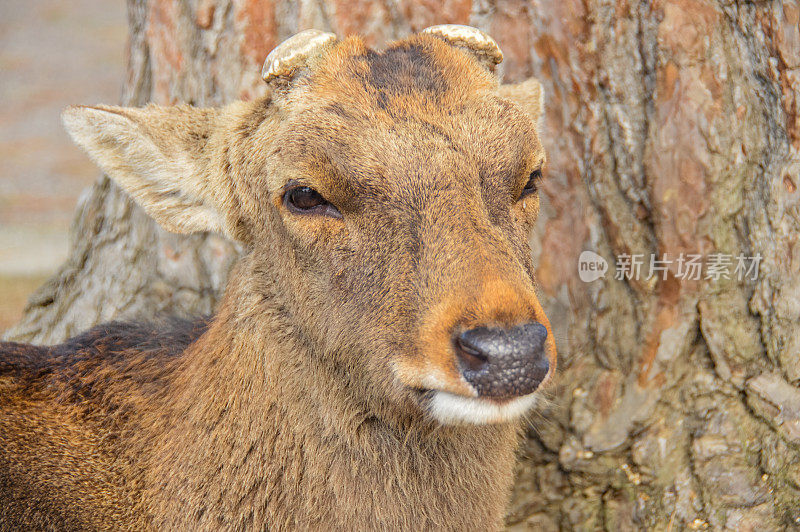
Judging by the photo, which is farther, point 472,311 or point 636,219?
point 636,219

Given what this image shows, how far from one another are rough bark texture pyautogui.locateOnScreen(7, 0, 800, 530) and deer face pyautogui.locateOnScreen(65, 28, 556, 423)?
111 cm

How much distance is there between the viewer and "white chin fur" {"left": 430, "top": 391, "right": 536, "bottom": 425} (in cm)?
330

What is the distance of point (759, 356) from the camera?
17.1 feet

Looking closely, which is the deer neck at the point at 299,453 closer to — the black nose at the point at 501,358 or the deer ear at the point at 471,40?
the black nose at the point at 501,358

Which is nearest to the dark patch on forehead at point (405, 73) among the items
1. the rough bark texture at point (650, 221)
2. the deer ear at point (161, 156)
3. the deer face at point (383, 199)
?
the deer face at point (383, 199)

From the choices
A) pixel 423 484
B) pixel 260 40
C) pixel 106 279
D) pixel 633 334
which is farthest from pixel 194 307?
pixel 633 334

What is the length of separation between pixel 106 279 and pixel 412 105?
3722 mm

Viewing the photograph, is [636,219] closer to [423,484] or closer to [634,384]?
[634,384]

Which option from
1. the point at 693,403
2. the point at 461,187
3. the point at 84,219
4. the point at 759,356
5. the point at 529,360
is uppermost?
the point at 461,187

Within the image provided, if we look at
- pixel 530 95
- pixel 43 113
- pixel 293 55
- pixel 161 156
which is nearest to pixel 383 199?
pixel 293 55

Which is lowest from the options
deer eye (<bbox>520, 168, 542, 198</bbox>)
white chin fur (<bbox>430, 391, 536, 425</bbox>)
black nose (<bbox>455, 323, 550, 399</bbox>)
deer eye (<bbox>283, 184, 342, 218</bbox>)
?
white chin fur (<bbox>430, 391, 536, 425</bbox>)

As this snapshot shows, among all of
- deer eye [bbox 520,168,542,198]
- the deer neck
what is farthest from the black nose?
deer eye [bbox 520,168,542,198]

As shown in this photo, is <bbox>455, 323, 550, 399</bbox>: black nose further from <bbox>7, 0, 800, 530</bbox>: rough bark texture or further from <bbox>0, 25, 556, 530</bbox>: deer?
<bbox>7, 0, 800, 530</bbox>: rough bark texture

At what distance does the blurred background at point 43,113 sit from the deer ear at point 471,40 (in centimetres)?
606
